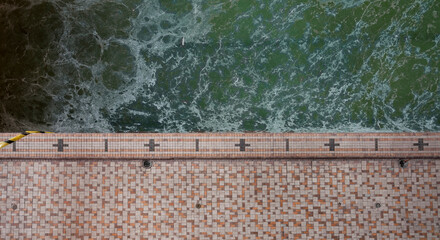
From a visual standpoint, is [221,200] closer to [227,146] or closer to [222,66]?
[227,146]

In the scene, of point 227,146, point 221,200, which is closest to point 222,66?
point 227,146

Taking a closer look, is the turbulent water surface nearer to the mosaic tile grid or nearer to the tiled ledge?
the tiled ledge

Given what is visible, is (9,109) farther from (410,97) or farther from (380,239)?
(410,97)

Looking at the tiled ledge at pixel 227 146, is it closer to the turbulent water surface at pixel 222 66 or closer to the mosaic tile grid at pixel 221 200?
the mosaic tile grid at pixel 221 200

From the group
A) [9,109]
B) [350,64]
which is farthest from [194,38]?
[9,109]

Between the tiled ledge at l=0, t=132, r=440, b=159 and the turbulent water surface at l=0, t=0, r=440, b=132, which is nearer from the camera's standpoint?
the tiled ledge at l=0, t=132, r=440, b=159

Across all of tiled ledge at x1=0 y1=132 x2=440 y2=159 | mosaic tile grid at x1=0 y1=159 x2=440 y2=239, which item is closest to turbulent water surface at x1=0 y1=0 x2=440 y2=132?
tiled ledge at x1=0 y1=132 x2=440 y2=159
